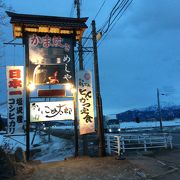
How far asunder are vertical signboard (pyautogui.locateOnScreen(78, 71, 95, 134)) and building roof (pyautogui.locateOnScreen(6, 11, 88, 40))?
8.99ft

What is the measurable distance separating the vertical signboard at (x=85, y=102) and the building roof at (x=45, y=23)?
108 inches

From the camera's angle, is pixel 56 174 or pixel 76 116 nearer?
pixel 56 174

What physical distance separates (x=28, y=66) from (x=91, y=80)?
369cm

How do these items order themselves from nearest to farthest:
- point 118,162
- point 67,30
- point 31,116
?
point 118,162
point 31,116
point 67,30

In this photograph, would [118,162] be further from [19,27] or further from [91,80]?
[19,27]

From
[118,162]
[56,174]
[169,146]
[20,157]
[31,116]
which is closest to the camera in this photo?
[56,174]

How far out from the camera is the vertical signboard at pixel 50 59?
1891 centimetres

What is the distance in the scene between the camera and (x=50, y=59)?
758 inches

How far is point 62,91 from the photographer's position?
1922cm

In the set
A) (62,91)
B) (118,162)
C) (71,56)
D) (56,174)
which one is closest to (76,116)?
(62,91)

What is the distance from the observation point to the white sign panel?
18.7 m

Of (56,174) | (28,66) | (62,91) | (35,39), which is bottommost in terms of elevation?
(56,174)

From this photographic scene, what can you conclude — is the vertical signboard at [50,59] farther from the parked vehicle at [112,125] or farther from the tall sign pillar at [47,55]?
the parked vehicle at [112,125]

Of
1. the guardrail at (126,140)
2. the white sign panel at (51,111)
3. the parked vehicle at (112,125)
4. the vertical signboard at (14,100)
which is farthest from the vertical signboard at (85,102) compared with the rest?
the parked vehicle at (112,125)
